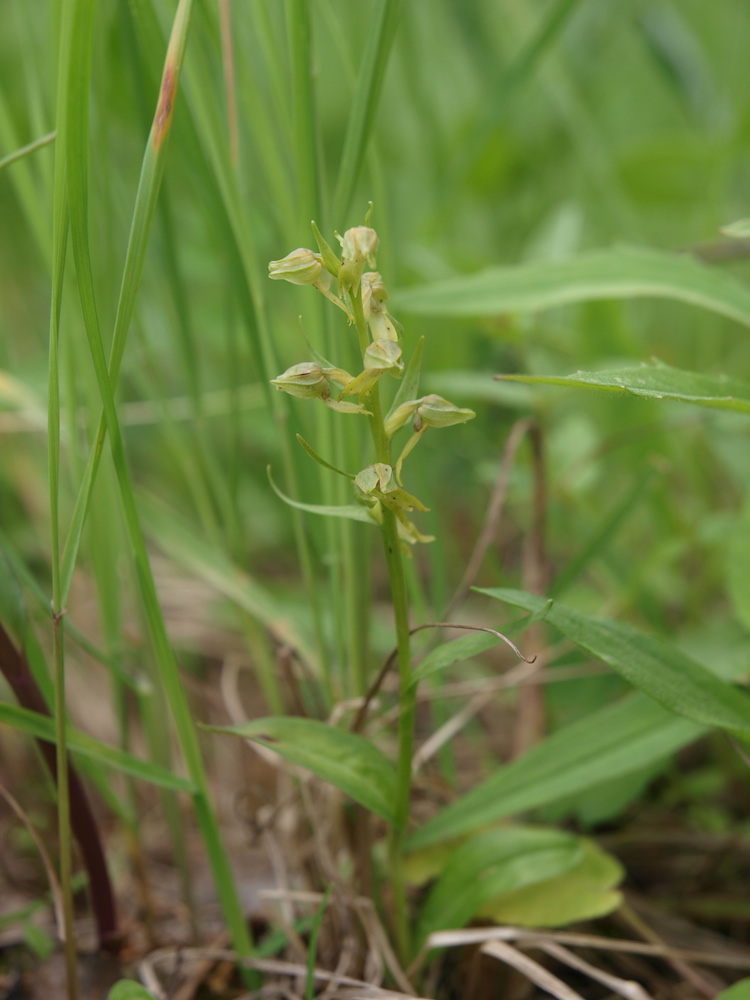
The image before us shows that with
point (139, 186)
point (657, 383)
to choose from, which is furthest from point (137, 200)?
point (657, 383)

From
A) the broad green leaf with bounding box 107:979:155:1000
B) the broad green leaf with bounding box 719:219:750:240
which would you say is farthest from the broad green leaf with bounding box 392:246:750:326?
the broad green leaf with bounding box 107:979:155:1000

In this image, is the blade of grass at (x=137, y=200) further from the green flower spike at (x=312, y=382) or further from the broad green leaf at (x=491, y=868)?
the broad green leaf at (x=491, y=868)

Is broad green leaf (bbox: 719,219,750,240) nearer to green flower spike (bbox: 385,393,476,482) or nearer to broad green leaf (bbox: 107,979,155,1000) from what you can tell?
green flower spike (bbox: 385,393,476,482)

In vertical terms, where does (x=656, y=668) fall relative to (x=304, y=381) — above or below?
below

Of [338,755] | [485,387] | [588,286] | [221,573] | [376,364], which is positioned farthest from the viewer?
[485,387]

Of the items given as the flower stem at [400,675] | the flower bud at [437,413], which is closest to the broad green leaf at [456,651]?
the flower stem at [400,675]

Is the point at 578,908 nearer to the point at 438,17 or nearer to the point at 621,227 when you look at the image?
the point at 621,227

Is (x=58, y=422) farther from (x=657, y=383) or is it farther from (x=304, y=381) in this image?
(x=657, y=383)
